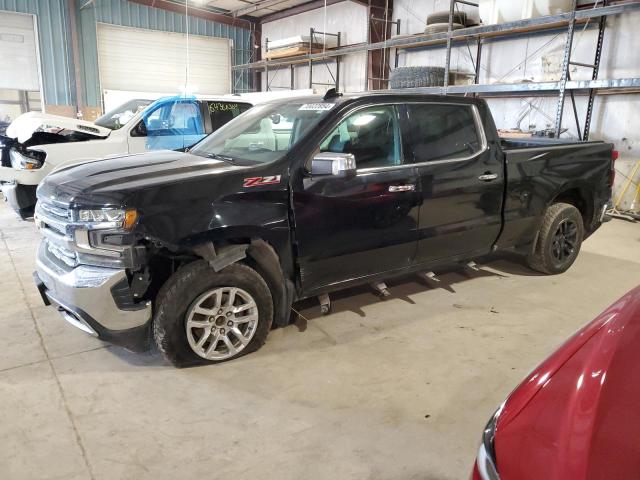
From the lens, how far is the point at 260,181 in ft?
9.73

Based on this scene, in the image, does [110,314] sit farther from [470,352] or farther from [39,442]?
[470,352]

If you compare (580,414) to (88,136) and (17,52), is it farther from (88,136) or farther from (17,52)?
(17,52)

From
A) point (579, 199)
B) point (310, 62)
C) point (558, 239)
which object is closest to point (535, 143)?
point (579, 199)

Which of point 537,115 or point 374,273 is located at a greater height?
point 537,115

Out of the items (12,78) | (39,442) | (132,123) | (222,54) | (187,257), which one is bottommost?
(39,442)

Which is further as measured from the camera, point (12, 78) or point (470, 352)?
point (12, 78)

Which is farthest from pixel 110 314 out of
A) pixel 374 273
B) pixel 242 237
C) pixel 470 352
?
pixel 470 352

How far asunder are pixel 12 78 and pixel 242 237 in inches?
544

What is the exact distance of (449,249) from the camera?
3.93m

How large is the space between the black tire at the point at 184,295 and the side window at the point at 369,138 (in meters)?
1.00

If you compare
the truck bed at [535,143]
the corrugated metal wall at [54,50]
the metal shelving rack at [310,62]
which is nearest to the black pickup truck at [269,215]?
the truck bed at [535,143]

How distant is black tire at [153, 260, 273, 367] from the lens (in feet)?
9.18

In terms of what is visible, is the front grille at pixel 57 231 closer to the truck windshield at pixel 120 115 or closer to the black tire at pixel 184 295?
the black tire at pixel 184 295

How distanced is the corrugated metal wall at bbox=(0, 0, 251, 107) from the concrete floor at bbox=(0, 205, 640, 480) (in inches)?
471
